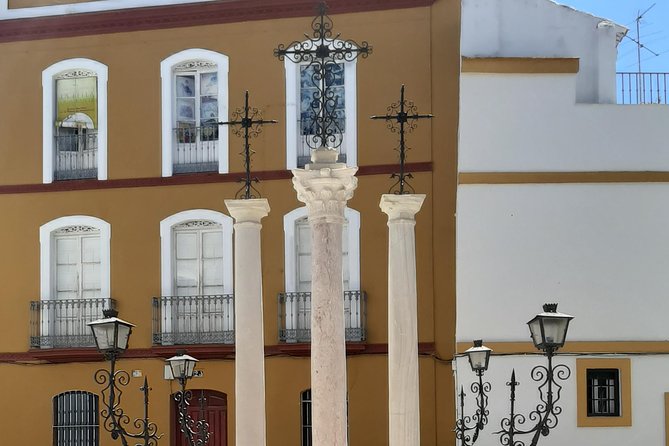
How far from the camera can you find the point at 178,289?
84.0ft

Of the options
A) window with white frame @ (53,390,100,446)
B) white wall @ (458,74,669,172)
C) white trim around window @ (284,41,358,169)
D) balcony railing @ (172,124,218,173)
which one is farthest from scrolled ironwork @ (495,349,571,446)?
window with white frame @ (53,390,100,446)

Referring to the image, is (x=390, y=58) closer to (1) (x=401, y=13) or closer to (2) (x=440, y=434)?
(1) (x=401, y=13)

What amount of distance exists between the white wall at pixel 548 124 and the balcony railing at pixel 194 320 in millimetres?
5287

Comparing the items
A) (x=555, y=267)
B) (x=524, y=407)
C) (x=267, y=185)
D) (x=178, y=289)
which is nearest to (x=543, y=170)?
(x=555, y=267)

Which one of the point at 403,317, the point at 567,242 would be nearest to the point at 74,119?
the point at 567,242

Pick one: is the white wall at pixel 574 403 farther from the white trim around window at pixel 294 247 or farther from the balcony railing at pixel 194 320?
the balcony railing at pixel 194 320

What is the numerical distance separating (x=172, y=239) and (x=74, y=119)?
2900mm

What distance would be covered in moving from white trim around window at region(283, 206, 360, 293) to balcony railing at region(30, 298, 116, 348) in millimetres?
3244

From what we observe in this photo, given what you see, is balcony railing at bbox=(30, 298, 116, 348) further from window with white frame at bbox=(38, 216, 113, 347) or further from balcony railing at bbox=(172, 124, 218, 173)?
balcony railing at bbox=(172, 124, 218, 173)

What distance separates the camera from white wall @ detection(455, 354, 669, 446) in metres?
22.0

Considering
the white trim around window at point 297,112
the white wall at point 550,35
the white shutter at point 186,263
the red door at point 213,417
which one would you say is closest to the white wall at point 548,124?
the white wall at point 550,35

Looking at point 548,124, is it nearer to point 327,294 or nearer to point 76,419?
point 327,294

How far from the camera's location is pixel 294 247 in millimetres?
25016

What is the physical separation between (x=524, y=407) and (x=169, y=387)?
6651mm
